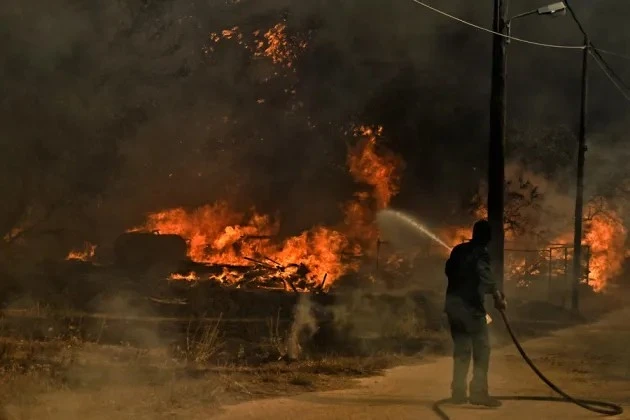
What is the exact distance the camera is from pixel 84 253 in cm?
1731

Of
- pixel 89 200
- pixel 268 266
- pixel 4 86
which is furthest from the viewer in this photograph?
pixel 268 266

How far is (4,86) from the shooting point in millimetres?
10023

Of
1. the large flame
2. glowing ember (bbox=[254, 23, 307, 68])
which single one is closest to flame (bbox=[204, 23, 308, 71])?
glowing ember (bbox=[254, 23, 307, 68])

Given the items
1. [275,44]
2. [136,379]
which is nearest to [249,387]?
[136,379]

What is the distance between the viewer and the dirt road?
622 cm

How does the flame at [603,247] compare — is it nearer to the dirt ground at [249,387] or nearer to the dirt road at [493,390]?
the dirt road at [493,390]

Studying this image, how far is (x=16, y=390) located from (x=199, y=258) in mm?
12312

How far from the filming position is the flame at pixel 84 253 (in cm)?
1689

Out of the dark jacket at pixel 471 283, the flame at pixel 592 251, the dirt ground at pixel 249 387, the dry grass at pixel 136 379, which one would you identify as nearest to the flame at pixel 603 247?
the flame at pixel 592 251

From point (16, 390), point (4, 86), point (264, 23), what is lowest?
point (16, 390)

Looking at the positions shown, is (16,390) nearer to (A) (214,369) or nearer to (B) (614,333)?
(A) (214,369)

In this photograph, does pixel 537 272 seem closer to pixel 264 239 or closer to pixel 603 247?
pixel 603 247

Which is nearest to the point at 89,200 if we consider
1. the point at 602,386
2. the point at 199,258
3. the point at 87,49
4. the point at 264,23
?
the point at 87,49

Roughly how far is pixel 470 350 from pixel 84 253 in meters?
12.5
